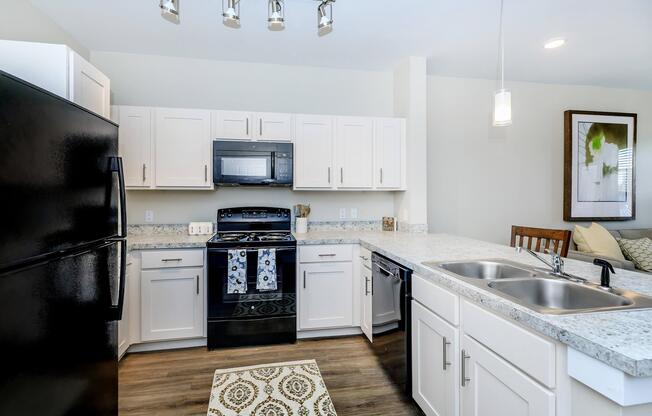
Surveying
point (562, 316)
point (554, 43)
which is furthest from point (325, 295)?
point (554, 43)

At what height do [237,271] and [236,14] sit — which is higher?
[236,14]

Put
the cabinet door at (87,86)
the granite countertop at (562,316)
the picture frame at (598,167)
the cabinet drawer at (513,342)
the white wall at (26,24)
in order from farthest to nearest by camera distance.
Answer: the picture frame at (598,167) → the white wall at (26,24) → the cabinet door at (87,86) → the cabinet drawer at (513,342) → the granite countertop at (562,316)

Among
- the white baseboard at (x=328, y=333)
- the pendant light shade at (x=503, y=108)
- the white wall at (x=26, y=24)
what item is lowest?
the white baseboard at (x=328, y=333)

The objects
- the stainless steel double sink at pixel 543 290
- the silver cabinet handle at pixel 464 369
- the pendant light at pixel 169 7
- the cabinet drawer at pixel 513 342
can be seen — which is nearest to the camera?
the cabinet drawer at pixel 513 342

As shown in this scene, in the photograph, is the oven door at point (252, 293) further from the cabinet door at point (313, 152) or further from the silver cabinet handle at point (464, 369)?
the silver cabinet handle at point (464, 369)

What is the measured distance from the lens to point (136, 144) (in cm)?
276

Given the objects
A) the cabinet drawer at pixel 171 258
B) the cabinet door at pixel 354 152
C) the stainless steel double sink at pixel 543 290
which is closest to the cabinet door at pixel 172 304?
the cabinet drawer at pixel 171 258

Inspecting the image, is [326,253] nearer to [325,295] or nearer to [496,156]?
[325,295]

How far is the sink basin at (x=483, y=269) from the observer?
1.75 meters

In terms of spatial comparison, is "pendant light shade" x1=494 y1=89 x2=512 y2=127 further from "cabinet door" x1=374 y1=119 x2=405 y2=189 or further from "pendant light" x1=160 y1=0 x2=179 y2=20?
"pendant light" x1=160 y1=0 x2=179 y2=20

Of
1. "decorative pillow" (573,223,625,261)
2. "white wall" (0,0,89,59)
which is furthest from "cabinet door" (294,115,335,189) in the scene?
"decorative pillow" (573,223,625,261)

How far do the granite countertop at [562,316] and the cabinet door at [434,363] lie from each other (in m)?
0.24

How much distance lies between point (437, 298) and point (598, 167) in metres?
3.64

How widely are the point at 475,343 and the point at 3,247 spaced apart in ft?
5.51
